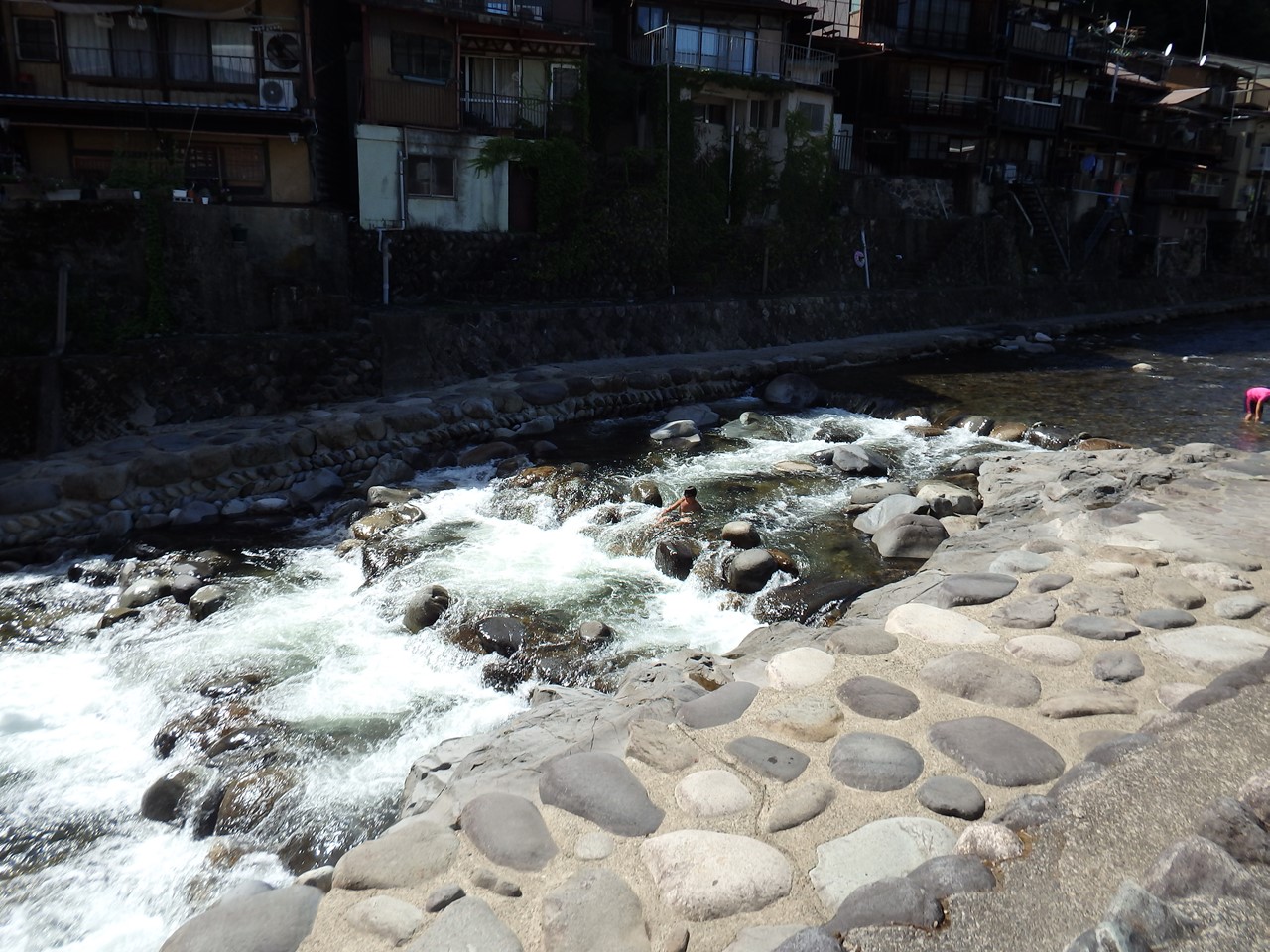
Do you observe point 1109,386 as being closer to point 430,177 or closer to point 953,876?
point 430,177

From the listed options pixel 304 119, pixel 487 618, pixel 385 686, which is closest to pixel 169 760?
pixel 385 686

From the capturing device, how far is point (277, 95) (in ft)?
66.4

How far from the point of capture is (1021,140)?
1474 inches

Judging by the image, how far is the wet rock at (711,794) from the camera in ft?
16.5

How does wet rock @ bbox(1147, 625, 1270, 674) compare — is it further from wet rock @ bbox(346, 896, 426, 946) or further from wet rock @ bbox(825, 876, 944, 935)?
wet rock @ bbox(346, 896, 426, 946)

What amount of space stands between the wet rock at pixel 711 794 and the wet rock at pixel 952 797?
0.98 meters

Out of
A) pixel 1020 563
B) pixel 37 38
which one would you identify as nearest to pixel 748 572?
pixel 1020 563

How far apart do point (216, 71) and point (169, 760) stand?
17939mm

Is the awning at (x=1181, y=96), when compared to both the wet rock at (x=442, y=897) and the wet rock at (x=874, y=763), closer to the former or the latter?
the wet rock at (x=874, y=763)

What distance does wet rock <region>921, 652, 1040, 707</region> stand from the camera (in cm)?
599

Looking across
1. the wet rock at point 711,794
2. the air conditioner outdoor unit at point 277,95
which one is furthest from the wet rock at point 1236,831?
the air conditioner outdoor unit at point 277,95

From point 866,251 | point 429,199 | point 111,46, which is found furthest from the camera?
point 866,251

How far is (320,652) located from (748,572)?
4.89 meters

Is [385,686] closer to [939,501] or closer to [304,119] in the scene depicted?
[939,501]
